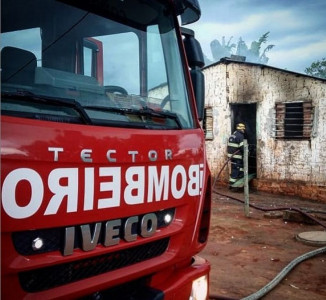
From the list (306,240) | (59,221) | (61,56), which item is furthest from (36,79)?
(306,240)

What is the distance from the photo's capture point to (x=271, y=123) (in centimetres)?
1037

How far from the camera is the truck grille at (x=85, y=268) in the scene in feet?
4.76

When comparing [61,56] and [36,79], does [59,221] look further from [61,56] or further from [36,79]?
[61,56]

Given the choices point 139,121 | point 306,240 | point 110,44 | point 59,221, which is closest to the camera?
point 59,221

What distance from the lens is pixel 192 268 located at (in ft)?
7.13

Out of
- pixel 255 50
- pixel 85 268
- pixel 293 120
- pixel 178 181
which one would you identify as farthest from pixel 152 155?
pixel 255 50

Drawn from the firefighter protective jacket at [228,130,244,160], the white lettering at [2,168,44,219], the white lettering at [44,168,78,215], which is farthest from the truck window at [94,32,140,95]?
the firefighter protective jacket at [228,130,244,160]

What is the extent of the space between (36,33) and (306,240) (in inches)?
198

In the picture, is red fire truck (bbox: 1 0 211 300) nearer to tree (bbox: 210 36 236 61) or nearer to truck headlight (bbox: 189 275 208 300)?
truck headlight (bbox: 189 275 208 300)

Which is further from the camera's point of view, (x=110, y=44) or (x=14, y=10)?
(x=110, y=44)

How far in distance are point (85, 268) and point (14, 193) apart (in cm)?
55

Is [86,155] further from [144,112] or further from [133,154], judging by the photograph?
[144,112]

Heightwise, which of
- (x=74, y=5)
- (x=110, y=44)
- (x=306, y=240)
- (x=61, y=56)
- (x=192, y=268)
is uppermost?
(x=74, y=5)

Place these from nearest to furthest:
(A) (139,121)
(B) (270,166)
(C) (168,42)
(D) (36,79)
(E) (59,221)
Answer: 1. (E) (59,221)
2. (D) (36,79)
3. (A) (139,121)
4. (C) (168,42)
5. (B) (270,166)
